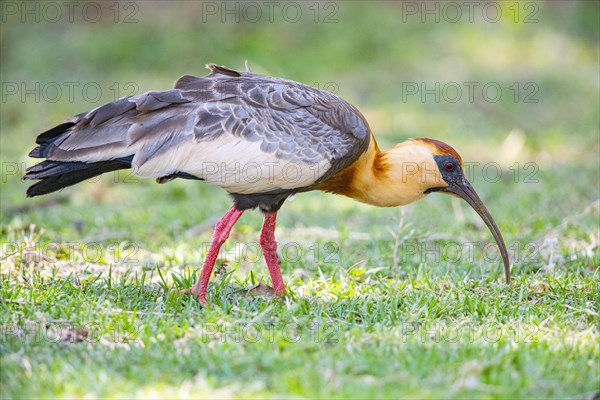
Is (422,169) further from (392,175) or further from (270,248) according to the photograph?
(270,248)

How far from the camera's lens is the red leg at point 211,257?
15.9 feet

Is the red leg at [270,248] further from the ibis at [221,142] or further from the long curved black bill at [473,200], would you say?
the long curved black bill at [473,200]

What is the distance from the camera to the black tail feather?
484 centimetres

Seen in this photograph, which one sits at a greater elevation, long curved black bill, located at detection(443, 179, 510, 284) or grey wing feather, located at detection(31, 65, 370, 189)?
grey wing feather, located at detection(31, 65, 370, 189)

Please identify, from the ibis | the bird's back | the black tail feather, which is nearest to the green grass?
the ibis

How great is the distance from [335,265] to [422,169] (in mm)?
1065

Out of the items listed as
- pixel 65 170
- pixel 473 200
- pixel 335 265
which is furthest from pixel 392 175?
pixel 65 170

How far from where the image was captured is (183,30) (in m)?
13.7

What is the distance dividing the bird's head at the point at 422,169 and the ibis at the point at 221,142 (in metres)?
0.23

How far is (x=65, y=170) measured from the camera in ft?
15.9

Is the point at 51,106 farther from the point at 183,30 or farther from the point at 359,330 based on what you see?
the point at 359,330

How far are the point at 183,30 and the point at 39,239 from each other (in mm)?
8192

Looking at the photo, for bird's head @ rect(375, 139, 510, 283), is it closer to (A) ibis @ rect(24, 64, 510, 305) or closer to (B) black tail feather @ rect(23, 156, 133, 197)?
(A) ibis @ rect(24, 64, 510, 305)

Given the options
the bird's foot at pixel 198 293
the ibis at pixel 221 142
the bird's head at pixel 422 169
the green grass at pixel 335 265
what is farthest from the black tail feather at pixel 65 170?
the bird's head at pixel 422 169
